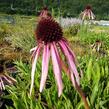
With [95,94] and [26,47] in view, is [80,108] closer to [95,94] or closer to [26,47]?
[95,94]

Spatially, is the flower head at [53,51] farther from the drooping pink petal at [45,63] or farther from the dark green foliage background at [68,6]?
the dark green foliage background at [68,6]

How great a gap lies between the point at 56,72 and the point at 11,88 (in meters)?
2.05

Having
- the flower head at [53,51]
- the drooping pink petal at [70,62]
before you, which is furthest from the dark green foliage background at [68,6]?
the drooping pink petal at [70,62]

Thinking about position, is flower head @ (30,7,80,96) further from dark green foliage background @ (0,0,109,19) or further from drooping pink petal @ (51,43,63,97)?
dark green foliage background @ (0,0,109,19)

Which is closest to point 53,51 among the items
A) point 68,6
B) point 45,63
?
point 45,63

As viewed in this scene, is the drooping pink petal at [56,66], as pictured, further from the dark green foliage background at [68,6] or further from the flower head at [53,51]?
the dark green foliage background at [68,6]

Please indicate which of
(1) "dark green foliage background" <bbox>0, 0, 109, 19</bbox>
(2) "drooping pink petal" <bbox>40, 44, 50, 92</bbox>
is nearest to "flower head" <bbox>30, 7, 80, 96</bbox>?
(2) "drooping pink petal" <bbox>40, 44, 50, 92</bbox>

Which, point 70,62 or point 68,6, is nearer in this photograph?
point 70,62

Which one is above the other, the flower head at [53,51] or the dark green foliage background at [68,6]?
the flower head at [53,51]

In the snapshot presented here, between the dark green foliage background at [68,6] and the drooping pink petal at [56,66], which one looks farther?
the dark green foliage background at [68,6]

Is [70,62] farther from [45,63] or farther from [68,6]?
[68,6]

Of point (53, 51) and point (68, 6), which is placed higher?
point (53, 51)

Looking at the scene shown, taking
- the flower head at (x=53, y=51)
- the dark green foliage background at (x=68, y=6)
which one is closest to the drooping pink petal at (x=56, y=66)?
the flower head at (x=53, y=51)

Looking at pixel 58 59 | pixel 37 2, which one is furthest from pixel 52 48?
pixel 37 2
